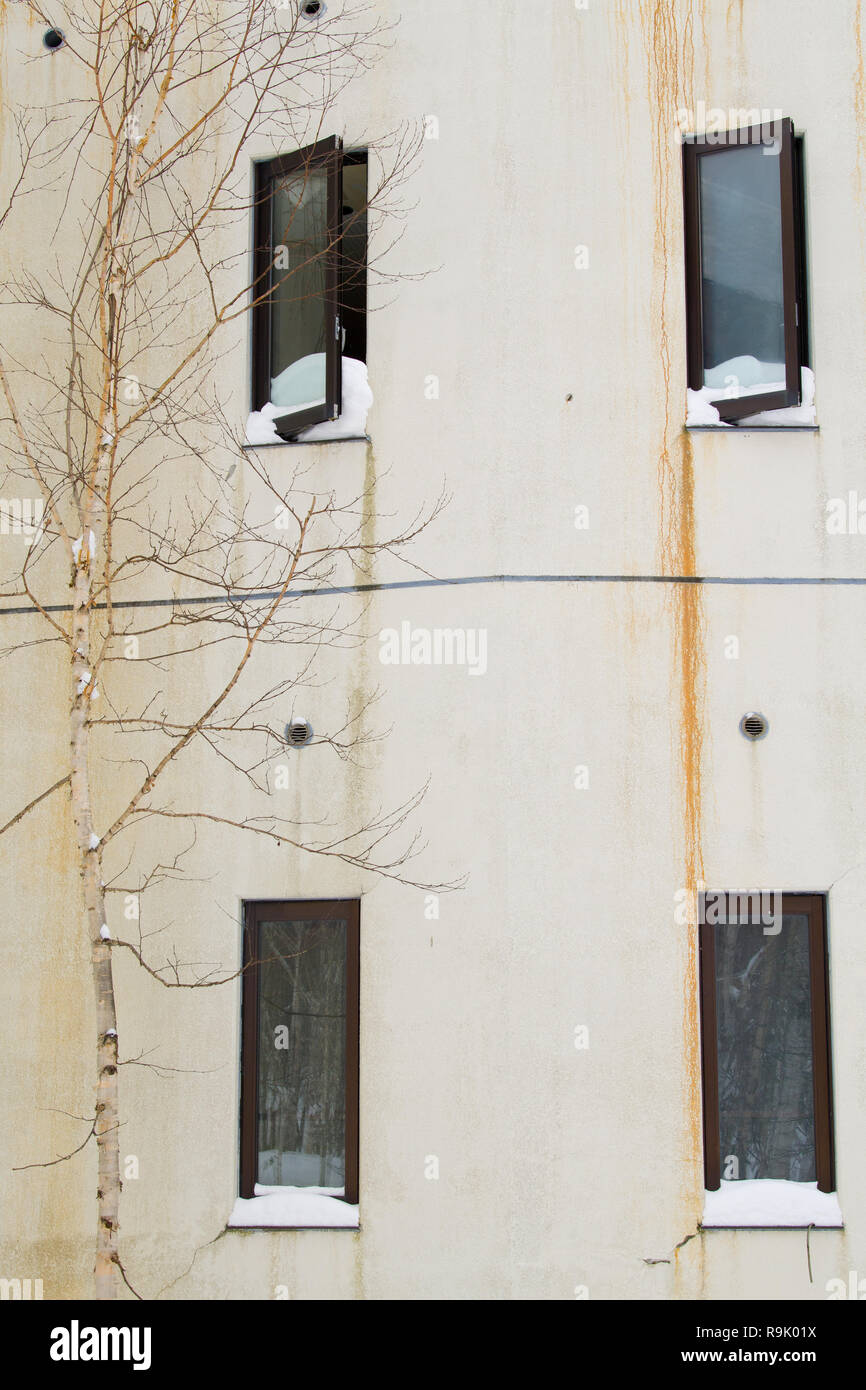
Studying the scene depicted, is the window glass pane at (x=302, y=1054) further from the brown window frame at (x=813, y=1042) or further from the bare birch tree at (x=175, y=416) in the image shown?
the brown window frame at (x=813, y=1042)

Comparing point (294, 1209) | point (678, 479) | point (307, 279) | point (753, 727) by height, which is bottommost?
point (294, 1209)

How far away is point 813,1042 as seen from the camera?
783cm

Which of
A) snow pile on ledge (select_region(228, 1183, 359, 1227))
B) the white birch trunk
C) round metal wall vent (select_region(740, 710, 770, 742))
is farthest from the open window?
snow pile on ledge (select_region(228, 1183, 359, 1227))

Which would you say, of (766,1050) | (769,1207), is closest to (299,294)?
(766,1050)

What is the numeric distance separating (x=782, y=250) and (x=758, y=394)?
2.64ft

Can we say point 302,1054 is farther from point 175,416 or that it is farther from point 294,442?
point 175,416

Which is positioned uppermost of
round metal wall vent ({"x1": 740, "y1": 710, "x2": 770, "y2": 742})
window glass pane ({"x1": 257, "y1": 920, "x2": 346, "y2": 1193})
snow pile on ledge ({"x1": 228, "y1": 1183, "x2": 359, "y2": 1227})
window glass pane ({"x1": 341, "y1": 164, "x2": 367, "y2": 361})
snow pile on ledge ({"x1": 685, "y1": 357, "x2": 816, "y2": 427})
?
window glass pane ({"x1": 341, "y1": 164, "x2": 367, "y2": 361})

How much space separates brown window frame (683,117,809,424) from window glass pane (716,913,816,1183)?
9.12 ft

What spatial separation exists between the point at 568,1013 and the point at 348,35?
543cm

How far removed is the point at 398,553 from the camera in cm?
818

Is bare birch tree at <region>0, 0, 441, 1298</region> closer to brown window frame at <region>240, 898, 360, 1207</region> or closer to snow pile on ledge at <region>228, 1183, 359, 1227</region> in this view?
brown window frame at <region>240, 898, 360, 1207</region>

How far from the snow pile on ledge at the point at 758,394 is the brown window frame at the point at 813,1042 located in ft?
8.16

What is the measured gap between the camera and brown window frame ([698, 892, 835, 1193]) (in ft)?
25.2

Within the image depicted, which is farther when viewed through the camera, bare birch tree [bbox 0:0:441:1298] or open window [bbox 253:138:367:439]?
open window [bbox 253:138:367:439]
